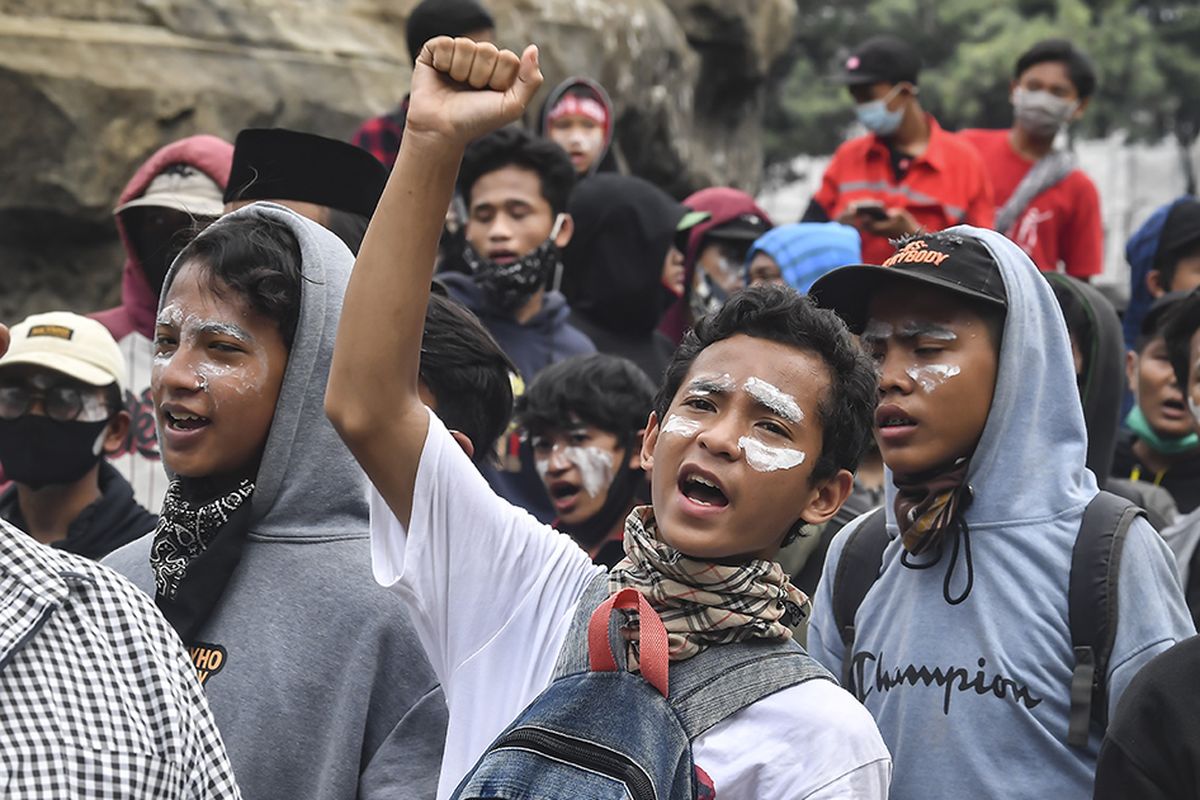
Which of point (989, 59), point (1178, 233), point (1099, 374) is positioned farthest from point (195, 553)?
point (989, 59)

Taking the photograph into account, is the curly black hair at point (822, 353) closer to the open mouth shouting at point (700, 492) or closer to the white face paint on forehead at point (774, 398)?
the white face paint on forehead at point (774, 398)

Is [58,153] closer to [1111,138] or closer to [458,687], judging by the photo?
[458,687]

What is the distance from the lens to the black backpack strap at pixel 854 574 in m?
3.66

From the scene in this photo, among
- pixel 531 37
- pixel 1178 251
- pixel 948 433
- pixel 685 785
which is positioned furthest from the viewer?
pixel 531 37

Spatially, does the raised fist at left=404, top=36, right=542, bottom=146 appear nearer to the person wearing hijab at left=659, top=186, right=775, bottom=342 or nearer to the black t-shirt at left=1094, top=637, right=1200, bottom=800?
the black t-shirt at left=1094, top=637, right=1200, bottom=800

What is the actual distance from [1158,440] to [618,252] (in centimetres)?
219

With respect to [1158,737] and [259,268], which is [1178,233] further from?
[259,268]

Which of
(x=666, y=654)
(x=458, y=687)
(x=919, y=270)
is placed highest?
(x=919, y=270)

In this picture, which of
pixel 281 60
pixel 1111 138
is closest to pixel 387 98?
pixel 281 60

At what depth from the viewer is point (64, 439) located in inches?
191

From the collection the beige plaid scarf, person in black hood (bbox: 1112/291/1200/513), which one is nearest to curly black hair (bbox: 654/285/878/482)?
the beige plaid scarf

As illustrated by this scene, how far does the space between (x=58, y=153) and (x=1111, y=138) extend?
1861 centimetres

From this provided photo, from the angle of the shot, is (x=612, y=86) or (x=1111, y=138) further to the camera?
(x=1111, y=138)

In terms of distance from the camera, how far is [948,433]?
358 cm
